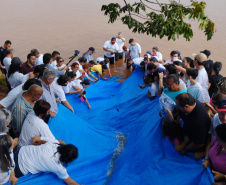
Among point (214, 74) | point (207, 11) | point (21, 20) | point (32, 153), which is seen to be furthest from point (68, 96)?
point (207, 11)

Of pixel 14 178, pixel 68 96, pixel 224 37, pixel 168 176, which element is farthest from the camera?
pixel 224 37

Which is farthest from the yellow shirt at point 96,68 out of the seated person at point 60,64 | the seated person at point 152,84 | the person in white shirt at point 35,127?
the person in white shirt at point 35,127

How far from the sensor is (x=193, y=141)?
2.65 m

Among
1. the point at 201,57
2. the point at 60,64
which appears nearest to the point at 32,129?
the point at 60,64

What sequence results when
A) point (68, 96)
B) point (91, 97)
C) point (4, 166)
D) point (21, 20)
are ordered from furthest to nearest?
point (21, 20)
point (91, 97)
point (68, 96)
point (4, 166)

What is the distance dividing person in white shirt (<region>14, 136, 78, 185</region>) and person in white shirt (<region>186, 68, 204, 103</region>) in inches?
81.5

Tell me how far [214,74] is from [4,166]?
3.83 m

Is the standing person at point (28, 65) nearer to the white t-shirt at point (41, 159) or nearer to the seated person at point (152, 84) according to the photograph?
the seated person at point (152, 84)

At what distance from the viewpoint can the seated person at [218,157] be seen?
2139 millimetres

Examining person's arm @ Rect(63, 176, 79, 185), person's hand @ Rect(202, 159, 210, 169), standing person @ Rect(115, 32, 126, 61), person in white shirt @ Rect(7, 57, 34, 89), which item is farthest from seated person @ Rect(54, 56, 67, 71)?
standing person @ Rect(115, 32, 126, 61)

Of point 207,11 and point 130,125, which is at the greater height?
point 207,11

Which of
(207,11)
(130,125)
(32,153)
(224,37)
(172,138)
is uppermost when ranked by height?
(207,11)

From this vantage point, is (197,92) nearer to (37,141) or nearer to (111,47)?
(37,141)

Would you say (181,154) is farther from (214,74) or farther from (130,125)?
(214,74)
